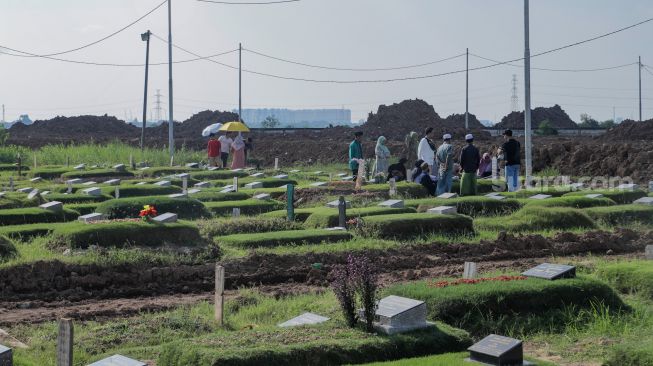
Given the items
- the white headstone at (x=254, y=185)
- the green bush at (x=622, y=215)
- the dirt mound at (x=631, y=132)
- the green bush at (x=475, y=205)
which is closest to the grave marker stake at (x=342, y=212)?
the green bush at (x=475, y=205)

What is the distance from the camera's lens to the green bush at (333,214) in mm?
17141

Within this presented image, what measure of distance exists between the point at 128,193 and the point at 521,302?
14428 millimetres

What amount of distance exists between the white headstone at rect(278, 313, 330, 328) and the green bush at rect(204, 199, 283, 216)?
33.0ft

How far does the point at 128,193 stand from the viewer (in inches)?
891

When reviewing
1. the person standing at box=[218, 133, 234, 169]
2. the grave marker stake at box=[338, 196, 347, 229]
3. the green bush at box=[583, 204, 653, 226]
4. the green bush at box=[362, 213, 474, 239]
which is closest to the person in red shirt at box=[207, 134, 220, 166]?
the person standing at box=[218, 133, 234, 169]

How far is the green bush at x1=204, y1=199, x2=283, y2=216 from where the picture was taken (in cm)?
1958

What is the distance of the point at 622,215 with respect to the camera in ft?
59.1

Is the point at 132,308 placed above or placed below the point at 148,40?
below

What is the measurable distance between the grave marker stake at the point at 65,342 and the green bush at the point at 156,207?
1073 centimetres

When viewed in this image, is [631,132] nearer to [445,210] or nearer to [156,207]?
[445,210]

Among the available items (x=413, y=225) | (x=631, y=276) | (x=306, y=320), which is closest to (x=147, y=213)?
(x=413, y=225)

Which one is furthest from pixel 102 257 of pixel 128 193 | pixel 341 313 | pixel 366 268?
pixel 128 193

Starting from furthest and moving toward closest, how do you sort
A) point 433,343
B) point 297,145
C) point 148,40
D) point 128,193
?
point 297,145 → point 148,40 → point 128,193 → point 433,343

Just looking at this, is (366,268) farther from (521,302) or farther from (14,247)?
(14,247)
